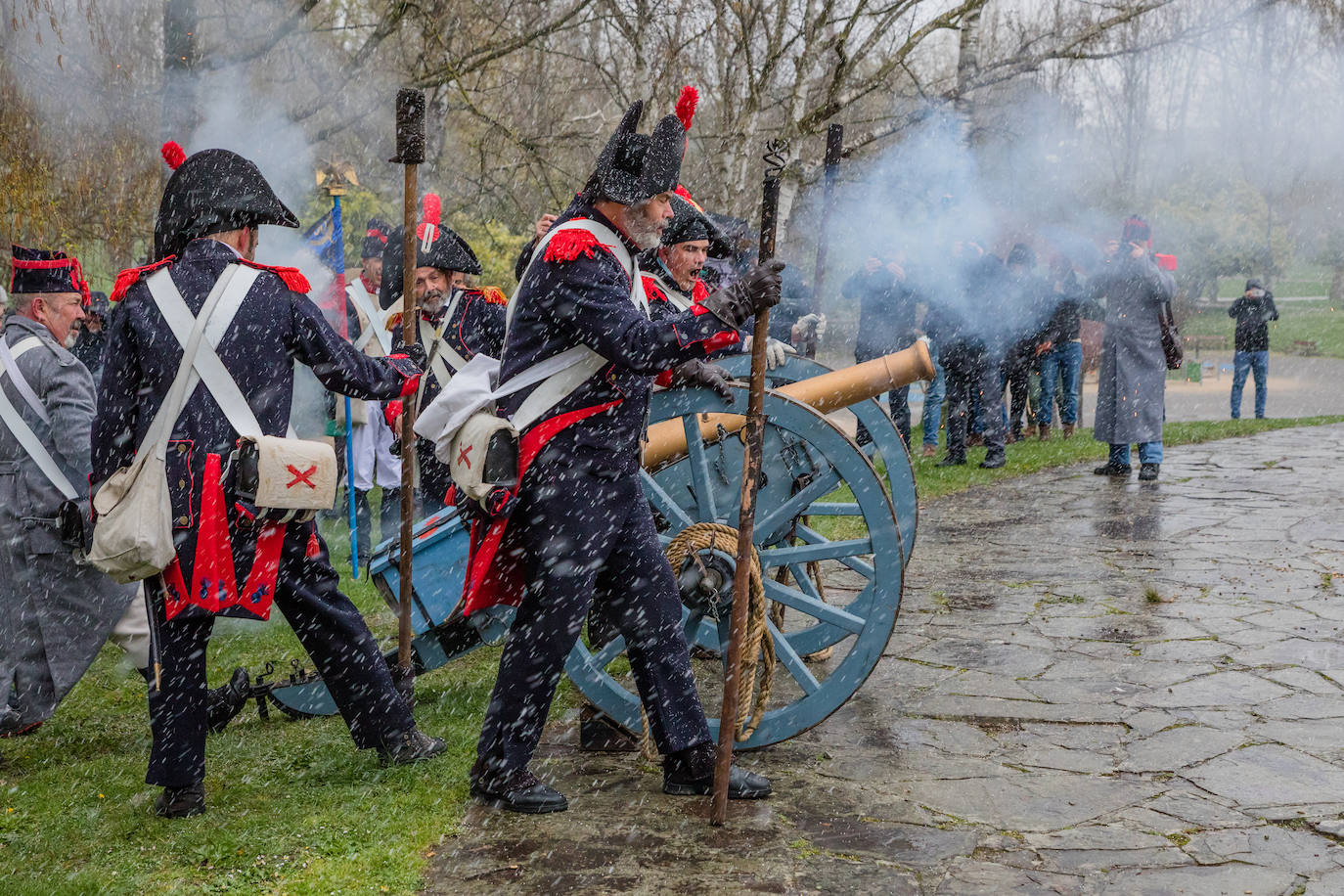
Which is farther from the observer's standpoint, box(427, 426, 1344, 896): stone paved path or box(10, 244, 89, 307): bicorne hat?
box(10, 244, 89, 307): bicorne hat

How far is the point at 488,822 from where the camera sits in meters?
3.41

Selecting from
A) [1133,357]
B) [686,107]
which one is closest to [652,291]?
[686,107]

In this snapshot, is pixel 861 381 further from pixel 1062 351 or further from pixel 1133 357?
pixel 1062 351

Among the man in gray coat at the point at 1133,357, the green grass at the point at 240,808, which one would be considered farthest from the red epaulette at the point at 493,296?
the man in gray coat at the point at 1133,357

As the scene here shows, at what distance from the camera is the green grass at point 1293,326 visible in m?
24.4

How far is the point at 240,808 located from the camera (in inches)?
141

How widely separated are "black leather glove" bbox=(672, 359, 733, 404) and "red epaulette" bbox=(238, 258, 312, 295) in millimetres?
1108

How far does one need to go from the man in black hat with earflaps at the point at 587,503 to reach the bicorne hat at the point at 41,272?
6.34 feet

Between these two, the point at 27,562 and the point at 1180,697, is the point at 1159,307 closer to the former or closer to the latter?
the point at 1180,697

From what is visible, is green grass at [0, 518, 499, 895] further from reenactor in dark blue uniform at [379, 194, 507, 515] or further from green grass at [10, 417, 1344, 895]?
reenactor in dark blue uniform at [379, 194, 507, 515]

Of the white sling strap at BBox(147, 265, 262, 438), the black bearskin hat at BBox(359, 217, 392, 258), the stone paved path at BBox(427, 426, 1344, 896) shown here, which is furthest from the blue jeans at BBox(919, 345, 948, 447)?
the white sling strap at BBox(147, 265, 262, 438)

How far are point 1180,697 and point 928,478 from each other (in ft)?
16.7

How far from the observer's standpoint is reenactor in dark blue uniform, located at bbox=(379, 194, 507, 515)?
5.36m

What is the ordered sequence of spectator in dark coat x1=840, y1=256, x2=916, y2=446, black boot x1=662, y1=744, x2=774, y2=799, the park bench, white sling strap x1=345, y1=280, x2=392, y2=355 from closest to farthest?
1. black boot x1=662, y1=744, x2=774, y2=799
2. white sling strap x1=345, y1=280, x2=392, y2=355
3. spectator in dark coat x1=840, y1=256, x2=916, y2=446
4. the park bench
